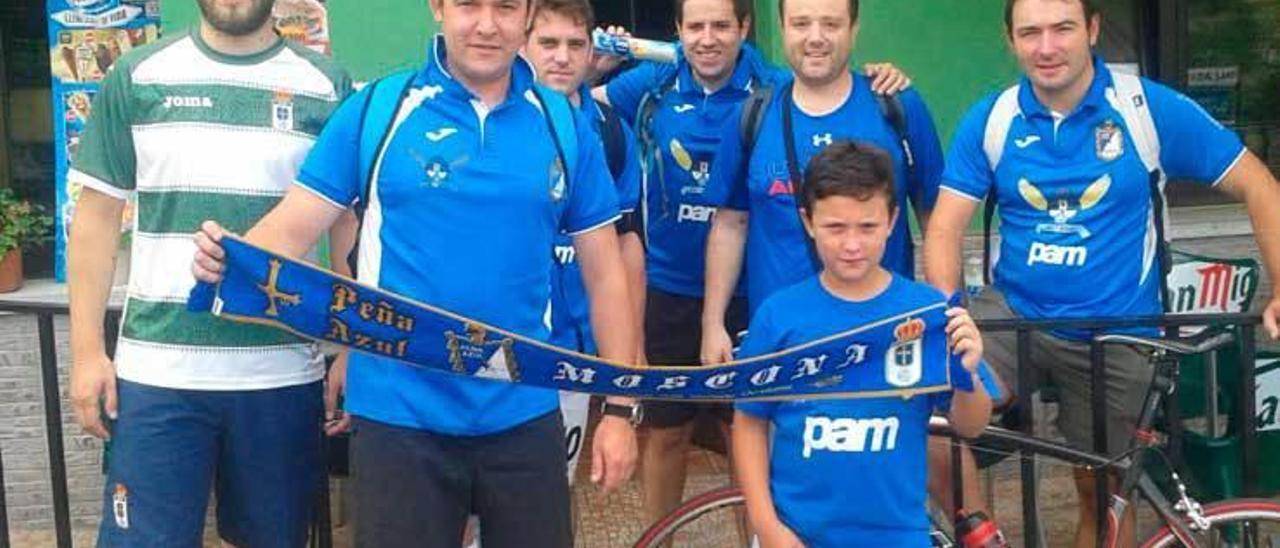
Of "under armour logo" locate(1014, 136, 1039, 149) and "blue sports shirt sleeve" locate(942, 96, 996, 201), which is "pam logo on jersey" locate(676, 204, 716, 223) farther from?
"under armour logo" locate(1014, 136, 1039, 149)

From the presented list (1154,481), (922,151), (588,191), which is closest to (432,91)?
Result: (588,191)

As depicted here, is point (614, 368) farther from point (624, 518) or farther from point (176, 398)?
point (624, 518)

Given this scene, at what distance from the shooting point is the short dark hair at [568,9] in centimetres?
441

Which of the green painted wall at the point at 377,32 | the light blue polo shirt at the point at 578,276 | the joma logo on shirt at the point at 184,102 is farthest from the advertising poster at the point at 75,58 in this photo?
the joma logo on shirt at the point at 184,102

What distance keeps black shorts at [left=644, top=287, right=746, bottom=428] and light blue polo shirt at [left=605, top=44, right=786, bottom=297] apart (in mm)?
40

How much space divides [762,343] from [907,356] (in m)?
0.32

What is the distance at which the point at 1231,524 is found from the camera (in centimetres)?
395

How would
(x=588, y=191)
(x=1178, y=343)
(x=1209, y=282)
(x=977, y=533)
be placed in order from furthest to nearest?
(x=1209, y=282)
(x=977, y=533)
(x=1178, y=343)
(x=588, y=191)

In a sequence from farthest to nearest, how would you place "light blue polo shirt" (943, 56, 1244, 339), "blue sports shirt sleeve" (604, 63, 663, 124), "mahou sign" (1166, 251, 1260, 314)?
"mahou sign" (1166, 251, 1260, 314), "blue sports shirt sleeve" (604, 63, 663, 124), "light blue polo shirt" (943, 56, 1244, 339)

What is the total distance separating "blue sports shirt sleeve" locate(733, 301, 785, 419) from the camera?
11.2 feet

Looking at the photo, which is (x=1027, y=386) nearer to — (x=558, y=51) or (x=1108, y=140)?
(x=1108, y=140)

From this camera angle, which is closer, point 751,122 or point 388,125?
point 388,125

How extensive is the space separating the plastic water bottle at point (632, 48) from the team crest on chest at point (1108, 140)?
145 cm

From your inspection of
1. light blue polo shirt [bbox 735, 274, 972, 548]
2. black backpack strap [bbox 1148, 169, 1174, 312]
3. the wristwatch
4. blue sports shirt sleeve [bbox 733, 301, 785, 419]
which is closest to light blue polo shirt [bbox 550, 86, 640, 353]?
the wristwatch
